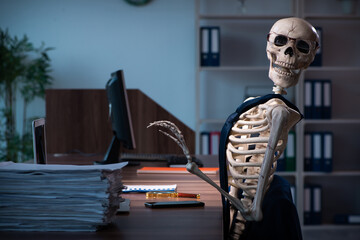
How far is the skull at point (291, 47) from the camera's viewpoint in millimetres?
1562

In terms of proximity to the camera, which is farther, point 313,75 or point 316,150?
point 313,75

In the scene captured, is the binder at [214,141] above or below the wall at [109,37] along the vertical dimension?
below

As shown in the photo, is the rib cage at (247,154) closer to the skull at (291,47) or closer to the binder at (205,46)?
the skull at (291,47)

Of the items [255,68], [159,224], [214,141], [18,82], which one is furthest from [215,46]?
[159,224]

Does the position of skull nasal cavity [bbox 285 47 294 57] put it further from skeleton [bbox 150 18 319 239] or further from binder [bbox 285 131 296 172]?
binder [bbox 285 131 296 172]

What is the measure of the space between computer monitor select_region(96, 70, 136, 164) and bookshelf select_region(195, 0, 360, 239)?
5.18 feet

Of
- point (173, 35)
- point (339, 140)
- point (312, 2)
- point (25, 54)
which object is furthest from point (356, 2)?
point (25, 54)

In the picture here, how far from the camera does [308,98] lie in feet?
12.4

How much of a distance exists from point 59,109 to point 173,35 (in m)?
1.39

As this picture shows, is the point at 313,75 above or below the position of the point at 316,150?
above

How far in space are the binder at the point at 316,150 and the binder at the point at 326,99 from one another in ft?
0.51

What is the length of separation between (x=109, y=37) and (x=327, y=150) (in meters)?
1.89

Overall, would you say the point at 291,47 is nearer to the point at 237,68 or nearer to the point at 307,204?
the point at 237,68

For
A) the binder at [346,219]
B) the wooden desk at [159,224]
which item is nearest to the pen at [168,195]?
the wooden desk at [159,224]
